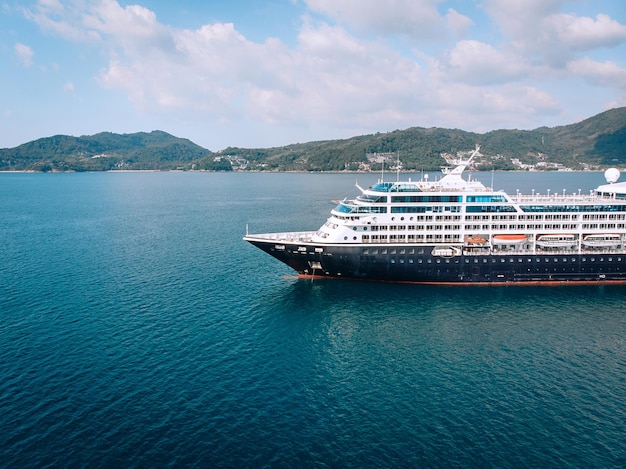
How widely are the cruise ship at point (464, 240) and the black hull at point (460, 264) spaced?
126 mm

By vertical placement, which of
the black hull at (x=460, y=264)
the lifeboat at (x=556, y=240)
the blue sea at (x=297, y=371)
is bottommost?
the blue sea at (x=297, y=371)

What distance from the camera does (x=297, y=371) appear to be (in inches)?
1321

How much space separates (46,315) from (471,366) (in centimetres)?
4191

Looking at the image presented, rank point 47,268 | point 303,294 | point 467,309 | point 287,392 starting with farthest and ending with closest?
point 47,268 < point 303,294 < point 467,309 < point 287,392

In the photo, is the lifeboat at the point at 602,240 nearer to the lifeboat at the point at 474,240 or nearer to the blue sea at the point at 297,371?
the blue sea at the point at 297,371

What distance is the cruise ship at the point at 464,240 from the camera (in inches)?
2072

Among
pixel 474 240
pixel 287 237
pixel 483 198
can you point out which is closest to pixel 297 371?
pixel 287 237

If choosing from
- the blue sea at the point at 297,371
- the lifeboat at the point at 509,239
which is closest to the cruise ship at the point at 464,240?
the lifeboat at the point at 509,239

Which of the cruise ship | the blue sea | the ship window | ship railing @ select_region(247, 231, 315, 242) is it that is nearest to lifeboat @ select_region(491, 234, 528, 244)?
the cruise ship

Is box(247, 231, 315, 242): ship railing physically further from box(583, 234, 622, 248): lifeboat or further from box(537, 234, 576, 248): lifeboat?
box(583, 234, 622, 248): lifeboat

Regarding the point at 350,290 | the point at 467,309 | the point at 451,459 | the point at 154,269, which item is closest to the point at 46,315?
the point at 154,269

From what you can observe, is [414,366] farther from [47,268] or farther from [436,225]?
[47,268]

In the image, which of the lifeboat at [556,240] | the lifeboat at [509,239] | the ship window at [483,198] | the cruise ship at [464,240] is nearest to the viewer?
the cruise ship at [464,240]

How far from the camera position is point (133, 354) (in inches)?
1394
